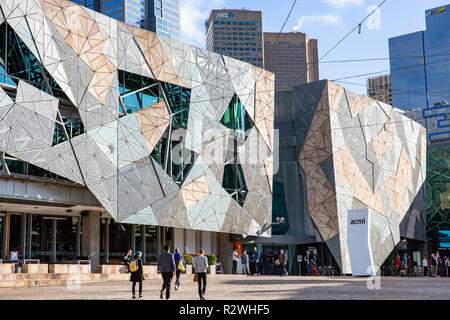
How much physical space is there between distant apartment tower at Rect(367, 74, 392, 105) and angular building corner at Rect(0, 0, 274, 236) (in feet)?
466

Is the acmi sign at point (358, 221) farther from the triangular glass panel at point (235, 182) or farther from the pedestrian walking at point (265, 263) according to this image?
the pedestrian walking at point (265, 263)

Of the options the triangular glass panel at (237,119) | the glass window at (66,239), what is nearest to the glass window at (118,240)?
the glass window at (66,239)

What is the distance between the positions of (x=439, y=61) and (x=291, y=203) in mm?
123039

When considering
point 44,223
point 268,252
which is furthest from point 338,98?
point 44,223

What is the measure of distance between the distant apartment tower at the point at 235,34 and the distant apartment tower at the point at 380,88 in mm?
33836

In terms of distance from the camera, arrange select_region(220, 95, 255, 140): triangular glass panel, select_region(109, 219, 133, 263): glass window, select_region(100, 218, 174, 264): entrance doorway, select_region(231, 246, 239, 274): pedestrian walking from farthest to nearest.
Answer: select_region(220, 95, 255, 140): triangular glass panel
select_region(231, 246, 239, 274): pedestrian walking
select_region(109, 219, 133, 263): glass window
select_region(100, 218, 174, 264): entrance doorway

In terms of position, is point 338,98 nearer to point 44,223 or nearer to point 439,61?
point 44,223

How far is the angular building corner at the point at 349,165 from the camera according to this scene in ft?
147

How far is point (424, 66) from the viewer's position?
157250 millimetres

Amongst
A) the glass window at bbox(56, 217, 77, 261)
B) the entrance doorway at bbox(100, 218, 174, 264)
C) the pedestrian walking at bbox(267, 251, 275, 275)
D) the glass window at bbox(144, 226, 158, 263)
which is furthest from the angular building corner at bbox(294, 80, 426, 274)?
the glass window at bbox(56, 217, 77, 261)

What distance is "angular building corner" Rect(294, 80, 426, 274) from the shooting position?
147ft

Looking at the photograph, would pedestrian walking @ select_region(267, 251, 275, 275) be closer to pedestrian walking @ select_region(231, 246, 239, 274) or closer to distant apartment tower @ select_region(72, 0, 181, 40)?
pedestrian walking @ select_region(231, 246, 239, 274)

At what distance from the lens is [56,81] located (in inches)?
1147

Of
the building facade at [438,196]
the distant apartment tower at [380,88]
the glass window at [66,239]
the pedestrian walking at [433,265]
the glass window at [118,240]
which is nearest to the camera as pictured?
the glass window at [66,239]
